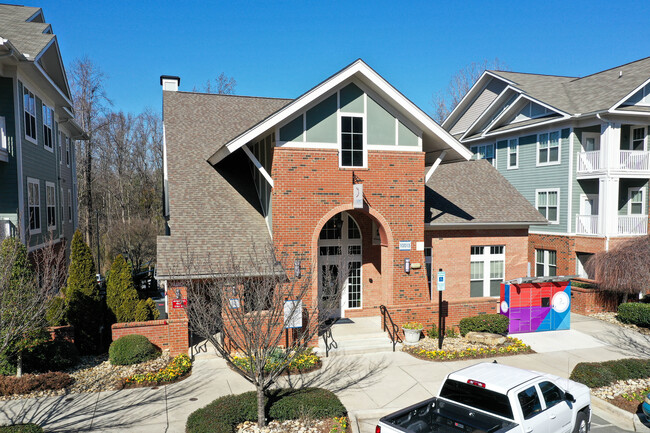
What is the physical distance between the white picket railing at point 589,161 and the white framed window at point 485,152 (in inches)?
264

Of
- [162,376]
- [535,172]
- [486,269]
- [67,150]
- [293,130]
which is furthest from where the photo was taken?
[67,150]

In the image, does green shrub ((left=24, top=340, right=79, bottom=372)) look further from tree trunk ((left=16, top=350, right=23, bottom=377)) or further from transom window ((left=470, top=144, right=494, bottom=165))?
transom window ((left=470, top=144, right=494, bottom=165))

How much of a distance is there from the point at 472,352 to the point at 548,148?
16.1m

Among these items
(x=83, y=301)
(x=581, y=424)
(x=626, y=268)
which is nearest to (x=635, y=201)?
(x=626, y=268)

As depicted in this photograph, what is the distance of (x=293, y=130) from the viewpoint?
14.4 metres

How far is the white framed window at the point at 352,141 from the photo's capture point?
1488cm

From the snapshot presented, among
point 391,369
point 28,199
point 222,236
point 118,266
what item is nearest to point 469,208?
point 391,369

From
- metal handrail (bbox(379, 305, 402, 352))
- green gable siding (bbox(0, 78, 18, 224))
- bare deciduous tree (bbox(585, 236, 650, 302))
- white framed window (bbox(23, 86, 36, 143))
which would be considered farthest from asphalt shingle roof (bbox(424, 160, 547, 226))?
white framed window (bbox(23, 86, 36, 143))

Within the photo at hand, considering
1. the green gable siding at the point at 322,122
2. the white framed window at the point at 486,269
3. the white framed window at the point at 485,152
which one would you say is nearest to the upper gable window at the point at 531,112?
the white framed window at the point at 485,152

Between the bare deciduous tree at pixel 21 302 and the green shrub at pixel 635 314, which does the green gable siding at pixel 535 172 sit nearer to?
the green shrub at pixel 635 314

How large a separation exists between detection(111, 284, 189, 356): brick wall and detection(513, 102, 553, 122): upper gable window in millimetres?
21867

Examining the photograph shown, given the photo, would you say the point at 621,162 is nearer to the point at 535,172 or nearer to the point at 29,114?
the point at 535,172

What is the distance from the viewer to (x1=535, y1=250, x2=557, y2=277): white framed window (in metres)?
24.7

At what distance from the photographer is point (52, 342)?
12.6 m
